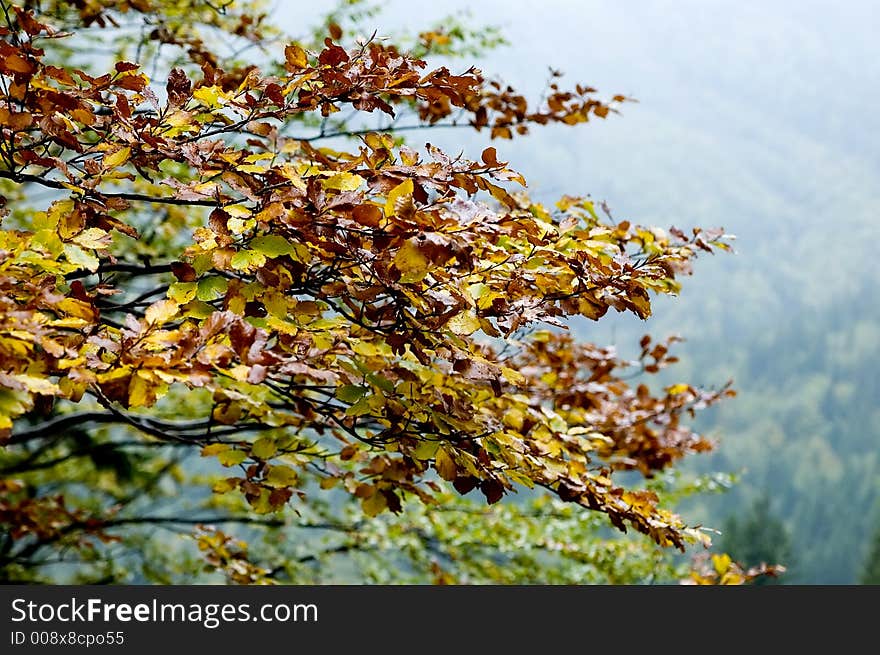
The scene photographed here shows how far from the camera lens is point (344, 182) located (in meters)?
2.10

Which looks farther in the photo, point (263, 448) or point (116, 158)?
point (263, 448)

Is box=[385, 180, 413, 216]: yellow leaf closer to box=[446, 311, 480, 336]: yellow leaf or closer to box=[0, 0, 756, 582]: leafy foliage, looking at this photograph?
box=[0, 0, 756, 582]: leafy foliage

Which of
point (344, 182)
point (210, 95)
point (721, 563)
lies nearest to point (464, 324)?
point (344, 182)

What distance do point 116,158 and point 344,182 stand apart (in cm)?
62

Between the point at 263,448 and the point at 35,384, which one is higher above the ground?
the point at 263,448

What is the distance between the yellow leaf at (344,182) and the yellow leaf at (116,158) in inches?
21.8

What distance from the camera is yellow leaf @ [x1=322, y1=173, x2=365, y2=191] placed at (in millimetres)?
2092

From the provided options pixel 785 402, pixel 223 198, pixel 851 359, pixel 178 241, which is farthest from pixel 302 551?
pixel 851 359

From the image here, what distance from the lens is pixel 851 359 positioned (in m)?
158

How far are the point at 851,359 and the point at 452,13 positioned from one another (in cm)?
17336

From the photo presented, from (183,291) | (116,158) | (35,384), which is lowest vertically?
(35,384)

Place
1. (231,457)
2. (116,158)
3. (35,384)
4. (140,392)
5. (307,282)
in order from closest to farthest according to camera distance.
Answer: (35,384)
(140,392)
(116,158)
(307,282)
(231,457)

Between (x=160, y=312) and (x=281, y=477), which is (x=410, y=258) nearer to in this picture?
(x=160, y=312)
